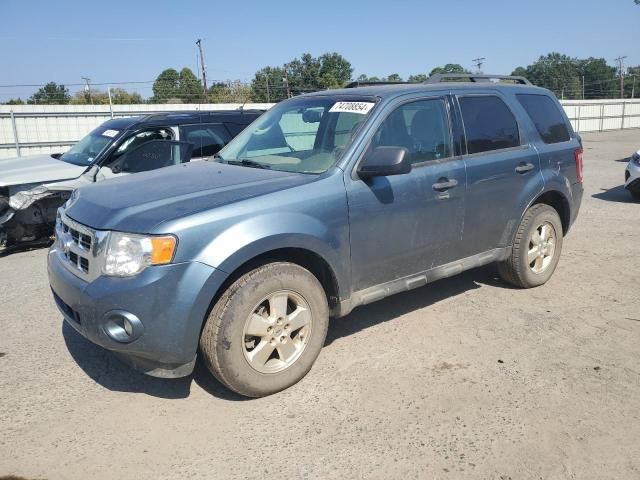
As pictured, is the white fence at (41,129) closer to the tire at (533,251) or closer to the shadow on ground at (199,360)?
the shadow on ground at (199,360)

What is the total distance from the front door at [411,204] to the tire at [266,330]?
1.55ft

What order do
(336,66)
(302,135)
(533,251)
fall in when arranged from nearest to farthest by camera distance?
(302,135) → (533,251) → (336,66)

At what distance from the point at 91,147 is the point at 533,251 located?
6127mm

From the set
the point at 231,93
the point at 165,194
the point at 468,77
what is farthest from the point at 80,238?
the point at 231,93

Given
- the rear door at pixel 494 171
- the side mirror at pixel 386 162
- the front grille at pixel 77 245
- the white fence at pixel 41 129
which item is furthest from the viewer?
the white fence at pixel 41 129

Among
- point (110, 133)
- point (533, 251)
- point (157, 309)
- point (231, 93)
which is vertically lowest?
point (533, 251)

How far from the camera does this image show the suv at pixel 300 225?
2.91 m

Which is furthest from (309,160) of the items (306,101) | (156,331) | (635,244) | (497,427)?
(635,244)

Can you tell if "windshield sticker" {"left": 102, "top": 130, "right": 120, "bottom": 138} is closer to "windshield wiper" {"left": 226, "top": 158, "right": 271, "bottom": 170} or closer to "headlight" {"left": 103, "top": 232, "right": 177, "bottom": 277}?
"windshield wiper" {"left": 226, "top": 158, "right": 271, "bottom": 170}

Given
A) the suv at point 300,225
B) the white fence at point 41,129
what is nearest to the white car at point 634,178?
the suv at point 300,225

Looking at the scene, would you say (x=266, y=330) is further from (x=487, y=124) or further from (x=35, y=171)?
(x=35, y=171)

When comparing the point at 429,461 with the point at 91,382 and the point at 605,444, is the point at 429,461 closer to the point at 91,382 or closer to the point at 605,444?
the point at 605,444

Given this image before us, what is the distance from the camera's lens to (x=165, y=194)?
10.8 ft

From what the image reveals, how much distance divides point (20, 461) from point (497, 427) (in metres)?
2.59
